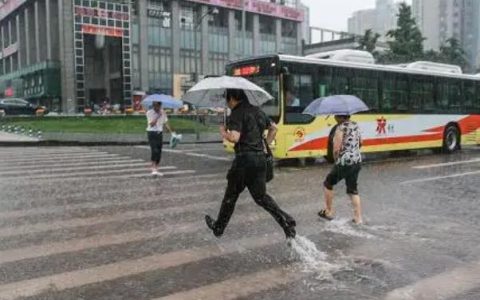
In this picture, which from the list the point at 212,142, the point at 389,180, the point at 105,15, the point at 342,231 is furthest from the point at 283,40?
the point at 342,231

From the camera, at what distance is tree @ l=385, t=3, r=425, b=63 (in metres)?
65.4

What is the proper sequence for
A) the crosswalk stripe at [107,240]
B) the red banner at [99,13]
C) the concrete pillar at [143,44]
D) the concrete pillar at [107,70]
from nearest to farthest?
the crosswalk stripe at [107,240] → the red banner at [99,13] → the concrete pillar at [143,44] → the concrete pillar at [107,70]

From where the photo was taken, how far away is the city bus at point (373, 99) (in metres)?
15.3

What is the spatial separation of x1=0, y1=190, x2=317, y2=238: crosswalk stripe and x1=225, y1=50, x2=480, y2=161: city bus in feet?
17.5

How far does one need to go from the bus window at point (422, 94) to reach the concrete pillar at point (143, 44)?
5139 centimetres

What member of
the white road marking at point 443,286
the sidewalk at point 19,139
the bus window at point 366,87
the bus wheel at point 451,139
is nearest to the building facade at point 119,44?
the sidewalk at point 19,139

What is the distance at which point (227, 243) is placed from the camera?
7.29 m

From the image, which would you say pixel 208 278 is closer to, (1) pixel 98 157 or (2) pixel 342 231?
(2) pixel 342 231

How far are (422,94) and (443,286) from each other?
14.6 meters

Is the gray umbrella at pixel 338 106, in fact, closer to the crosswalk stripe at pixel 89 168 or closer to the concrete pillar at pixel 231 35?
the crosswalk stripe at pixel 89 168

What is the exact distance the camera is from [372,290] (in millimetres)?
5543

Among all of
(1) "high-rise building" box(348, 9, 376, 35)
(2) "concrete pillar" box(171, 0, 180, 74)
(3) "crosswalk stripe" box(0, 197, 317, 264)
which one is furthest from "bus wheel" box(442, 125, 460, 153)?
(1) "high-rise building" box(348, 9, 376, 35)

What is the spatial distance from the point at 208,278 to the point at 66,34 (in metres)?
58.9

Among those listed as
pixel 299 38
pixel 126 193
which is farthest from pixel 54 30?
pixel 126 193
